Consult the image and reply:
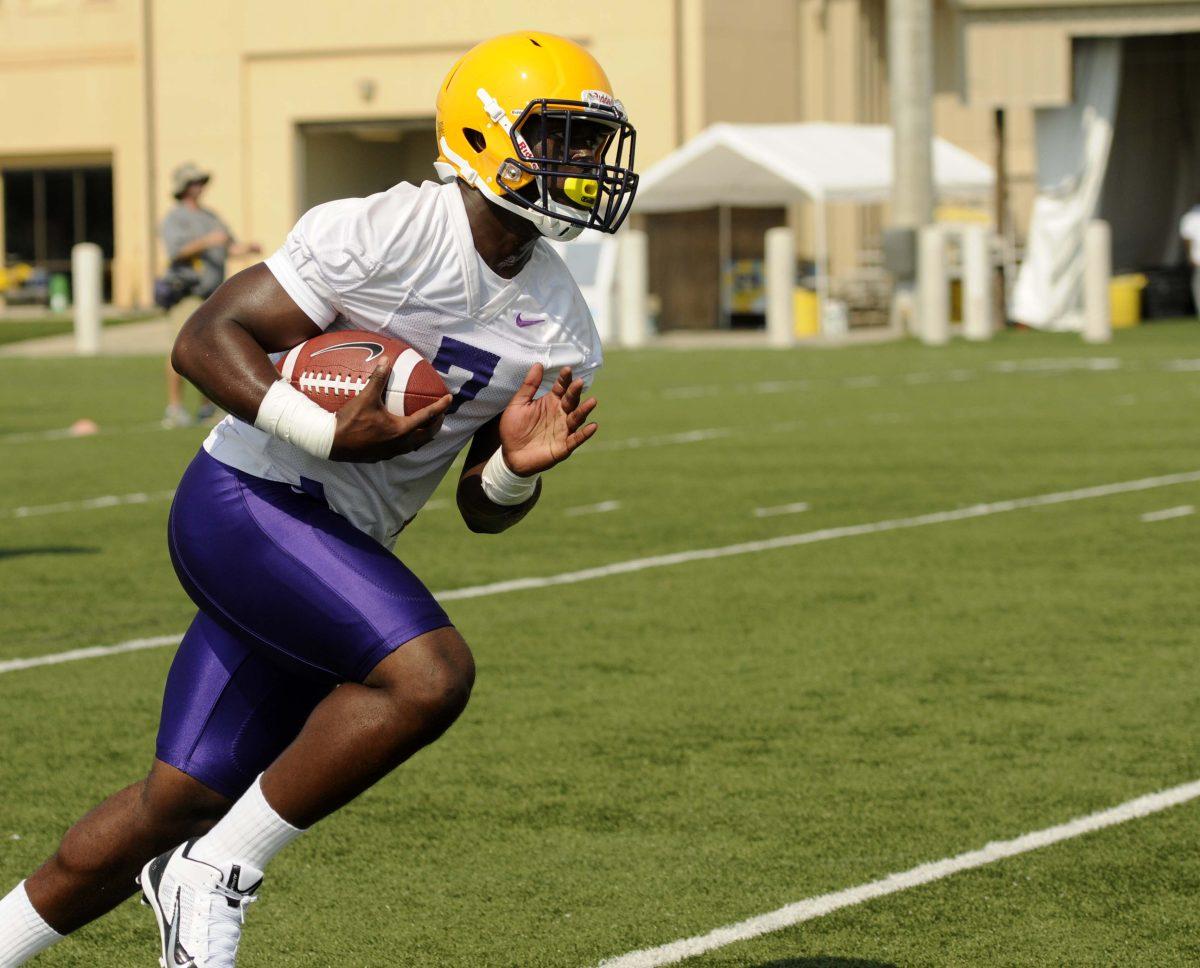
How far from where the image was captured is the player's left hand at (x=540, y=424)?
13.6ft

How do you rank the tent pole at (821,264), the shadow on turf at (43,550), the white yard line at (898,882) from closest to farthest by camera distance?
the white yard line at (898,882)
the shadow on turf at (43,550)
the tent pole at (821,264)

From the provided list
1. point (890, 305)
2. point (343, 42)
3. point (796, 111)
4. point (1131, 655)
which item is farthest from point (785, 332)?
point (1131, 655)

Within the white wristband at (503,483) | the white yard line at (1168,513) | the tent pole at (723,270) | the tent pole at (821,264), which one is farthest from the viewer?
the tent pole at (723,270)

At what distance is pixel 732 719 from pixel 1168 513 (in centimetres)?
526

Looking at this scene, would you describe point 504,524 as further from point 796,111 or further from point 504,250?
point 796,111

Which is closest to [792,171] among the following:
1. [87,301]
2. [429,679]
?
[87,301]

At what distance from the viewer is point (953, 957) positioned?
4.57 m

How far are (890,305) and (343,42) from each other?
11380mm

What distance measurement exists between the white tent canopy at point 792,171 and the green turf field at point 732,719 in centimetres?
1662

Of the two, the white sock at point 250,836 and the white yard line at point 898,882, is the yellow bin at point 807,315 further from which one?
the white sock at point 250,836

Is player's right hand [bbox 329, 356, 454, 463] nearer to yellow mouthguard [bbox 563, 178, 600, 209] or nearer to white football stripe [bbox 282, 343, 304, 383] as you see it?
white football stripe [bbox 282, 343, 304, 383]

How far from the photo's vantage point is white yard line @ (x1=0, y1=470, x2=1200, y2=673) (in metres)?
8.09

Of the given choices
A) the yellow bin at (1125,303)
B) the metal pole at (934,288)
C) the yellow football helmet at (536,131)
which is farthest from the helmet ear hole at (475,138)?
the yellow bin at (1125,303)

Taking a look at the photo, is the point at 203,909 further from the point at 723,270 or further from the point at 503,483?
the point at 723,270
